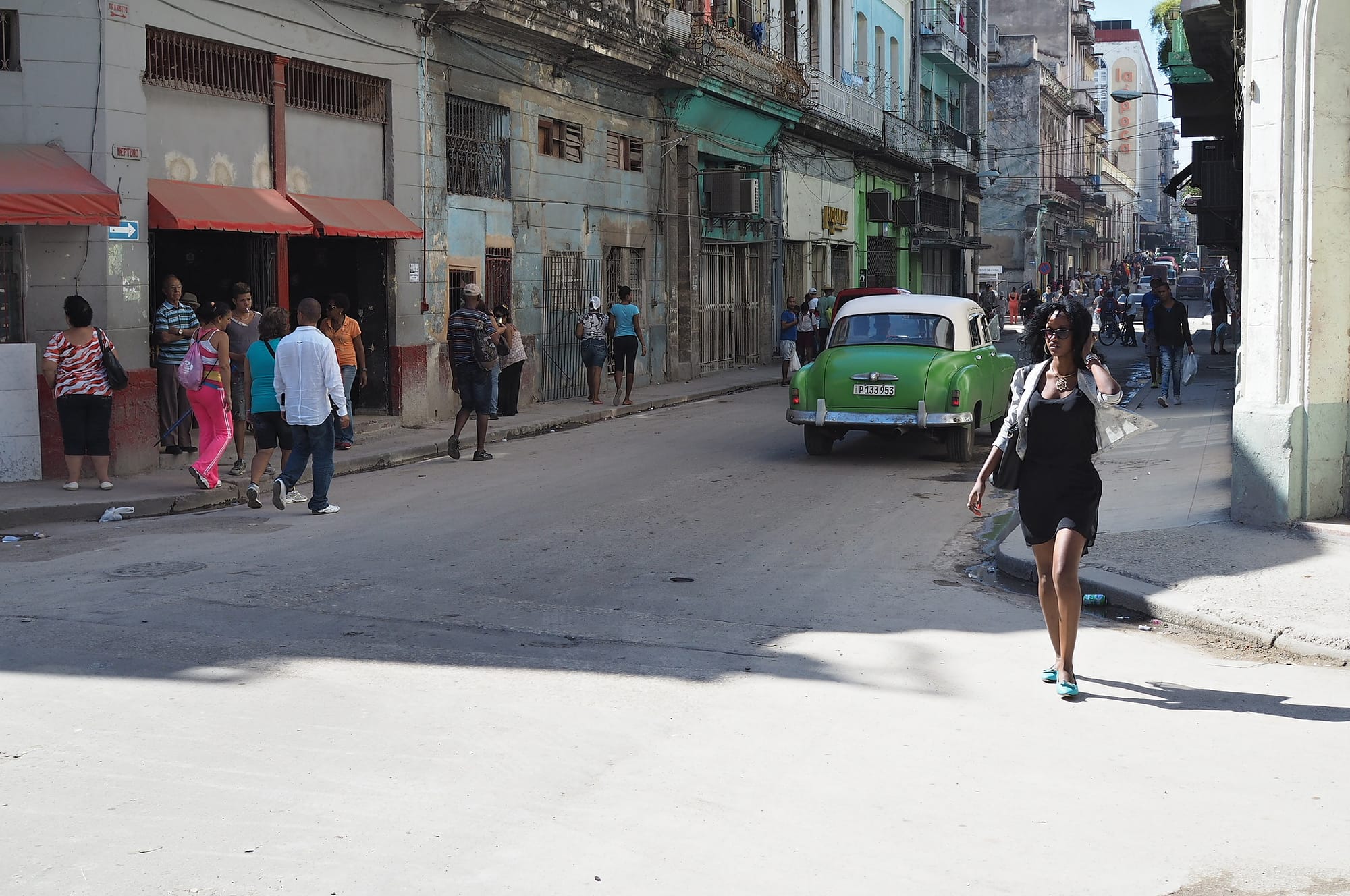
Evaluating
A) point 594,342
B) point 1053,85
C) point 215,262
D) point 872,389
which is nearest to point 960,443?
point 872,389

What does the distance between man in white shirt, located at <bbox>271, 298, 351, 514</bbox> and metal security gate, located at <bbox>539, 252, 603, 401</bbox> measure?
419 inches

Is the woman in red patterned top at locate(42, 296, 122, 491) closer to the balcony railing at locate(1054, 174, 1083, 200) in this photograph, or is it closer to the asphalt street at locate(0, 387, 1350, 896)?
the asphalt street at locate(0, 387, 1350, 896)

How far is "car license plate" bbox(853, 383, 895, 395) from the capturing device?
14.5m

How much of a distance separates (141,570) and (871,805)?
18.7ft

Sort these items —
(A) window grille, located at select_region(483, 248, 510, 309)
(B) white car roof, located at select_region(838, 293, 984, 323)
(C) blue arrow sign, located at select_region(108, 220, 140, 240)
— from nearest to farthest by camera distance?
(C) blue arrow sign, located at select_region(108, 220, 140, 240) → (B) white car roof, located at select_region(838, 293, 984, 323) → (A) window grille, located at select_region(483, 248, 510, 309)

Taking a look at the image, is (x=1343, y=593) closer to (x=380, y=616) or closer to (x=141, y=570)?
(x=380, y=616)

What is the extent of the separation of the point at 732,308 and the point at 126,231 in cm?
1828

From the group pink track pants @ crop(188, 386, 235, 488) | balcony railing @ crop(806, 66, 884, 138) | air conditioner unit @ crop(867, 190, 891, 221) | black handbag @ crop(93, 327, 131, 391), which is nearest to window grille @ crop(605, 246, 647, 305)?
balcony railing @ crop(806, 66, 884, 138)

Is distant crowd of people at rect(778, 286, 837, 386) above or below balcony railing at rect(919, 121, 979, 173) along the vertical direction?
below

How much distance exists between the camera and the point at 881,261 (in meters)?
43.5

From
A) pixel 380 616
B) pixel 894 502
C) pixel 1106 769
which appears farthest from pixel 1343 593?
pixel 380 616

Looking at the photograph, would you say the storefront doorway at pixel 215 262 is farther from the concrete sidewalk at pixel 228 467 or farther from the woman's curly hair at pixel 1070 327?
the woman's curly hair at pixel 1070 327

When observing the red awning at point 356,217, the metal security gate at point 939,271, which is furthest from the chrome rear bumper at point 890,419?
the metal security gate at point 939,271

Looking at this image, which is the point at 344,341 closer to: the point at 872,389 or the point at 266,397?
the point at 266,397
